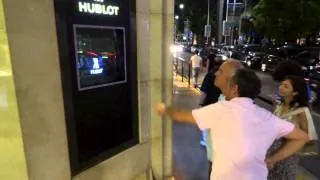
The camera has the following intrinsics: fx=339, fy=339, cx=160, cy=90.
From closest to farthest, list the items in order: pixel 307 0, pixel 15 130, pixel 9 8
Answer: pixel 9 8 < pixel 15 130 < pixel 307 0

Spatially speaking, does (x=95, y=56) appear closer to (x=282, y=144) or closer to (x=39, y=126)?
(x=39, y=126)

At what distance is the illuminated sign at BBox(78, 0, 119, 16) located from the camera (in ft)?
9.84

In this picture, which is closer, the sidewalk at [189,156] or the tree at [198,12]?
the sidewalk at [189,156]

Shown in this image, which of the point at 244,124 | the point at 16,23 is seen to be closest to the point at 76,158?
the point at 16,23

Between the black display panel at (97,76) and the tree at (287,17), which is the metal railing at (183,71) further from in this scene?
the black display panel at (97,76)

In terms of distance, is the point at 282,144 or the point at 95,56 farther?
the point at 95,56

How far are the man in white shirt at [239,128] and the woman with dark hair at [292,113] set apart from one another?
0.55 metres

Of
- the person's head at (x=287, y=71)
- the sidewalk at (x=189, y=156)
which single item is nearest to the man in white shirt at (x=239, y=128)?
the person's head at (x=287, y=71)

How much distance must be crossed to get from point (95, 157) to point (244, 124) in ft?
6.03

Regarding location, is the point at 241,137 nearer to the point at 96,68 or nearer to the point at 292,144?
the point at 292,144

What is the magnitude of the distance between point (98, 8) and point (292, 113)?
1.96m

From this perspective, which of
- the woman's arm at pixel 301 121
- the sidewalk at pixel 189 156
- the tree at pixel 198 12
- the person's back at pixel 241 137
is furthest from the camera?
the tree at pixel 198 12

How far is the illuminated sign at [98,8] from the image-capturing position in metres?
3.00

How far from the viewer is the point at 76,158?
3.15 metres
